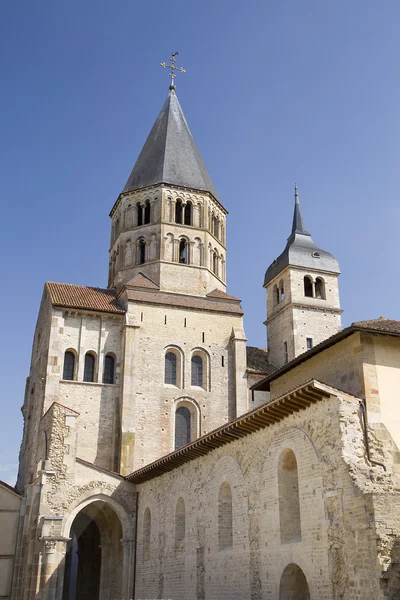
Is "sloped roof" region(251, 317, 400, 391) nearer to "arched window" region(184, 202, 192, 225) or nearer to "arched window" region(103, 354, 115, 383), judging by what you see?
"arched window" region(103, 354, 115, 383)

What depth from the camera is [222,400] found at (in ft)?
95.9

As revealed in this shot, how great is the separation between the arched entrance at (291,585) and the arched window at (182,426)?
14.8 m

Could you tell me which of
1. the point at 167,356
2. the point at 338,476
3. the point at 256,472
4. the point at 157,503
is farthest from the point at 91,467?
the point at 338,476

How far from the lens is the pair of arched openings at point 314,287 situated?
116 ft

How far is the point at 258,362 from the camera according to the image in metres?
33.2

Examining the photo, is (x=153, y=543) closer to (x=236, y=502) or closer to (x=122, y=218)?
(x=236, y=502)

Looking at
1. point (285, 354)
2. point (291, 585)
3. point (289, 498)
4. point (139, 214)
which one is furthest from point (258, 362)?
point (291, 585)

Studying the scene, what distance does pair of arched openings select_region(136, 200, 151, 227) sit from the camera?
110ft

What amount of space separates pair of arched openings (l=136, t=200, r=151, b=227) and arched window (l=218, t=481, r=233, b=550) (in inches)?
744

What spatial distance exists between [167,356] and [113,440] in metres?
4.68

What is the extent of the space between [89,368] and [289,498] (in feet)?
51.9

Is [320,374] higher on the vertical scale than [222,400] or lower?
lower

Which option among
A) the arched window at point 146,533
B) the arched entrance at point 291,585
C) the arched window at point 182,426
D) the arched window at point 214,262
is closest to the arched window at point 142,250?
the arched window at point 214,262

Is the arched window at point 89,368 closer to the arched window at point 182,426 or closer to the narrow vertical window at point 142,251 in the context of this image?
the arched window at point 182,426
